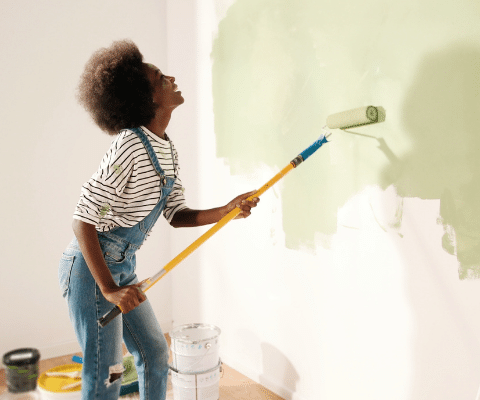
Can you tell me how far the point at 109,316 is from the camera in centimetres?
109

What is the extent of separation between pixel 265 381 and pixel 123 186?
1.22 m

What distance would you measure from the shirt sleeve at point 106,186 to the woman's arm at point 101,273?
3cm

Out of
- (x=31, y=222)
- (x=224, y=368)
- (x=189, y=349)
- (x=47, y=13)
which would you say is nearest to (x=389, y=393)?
(x=189, y=349)

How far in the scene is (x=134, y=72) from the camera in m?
1.34

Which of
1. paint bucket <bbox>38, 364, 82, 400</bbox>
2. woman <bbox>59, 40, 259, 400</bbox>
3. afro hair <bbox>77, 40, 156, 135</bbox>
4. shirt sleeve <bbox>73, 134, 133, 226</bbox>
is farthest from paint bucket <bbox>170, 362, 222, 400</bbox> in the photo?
afro hair <bbox>77, 40, 156, 135</bbox>

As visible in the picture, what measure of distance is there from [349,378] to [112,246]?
0.95m

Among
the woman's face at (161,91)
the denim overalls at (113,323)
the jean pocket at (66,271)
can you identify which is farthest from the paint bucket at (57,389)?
the woman's face at (161,91)

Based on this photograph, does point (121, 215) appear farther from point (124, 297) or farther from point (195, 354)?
point (195, 354)

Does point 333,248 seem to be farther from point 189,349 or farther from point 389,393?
point 189,349

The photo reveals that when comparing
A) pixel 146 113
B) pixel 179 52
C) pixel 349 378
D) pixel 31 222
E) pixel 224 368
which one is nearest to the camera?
pixel 146 113

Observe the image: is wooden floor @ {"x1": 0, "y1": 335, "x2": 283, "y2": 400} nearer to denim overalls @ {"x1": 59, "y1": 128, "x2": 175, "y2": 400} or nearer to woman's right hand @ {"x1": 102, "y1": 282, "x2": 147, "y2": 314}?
denim overalls @ {"x1": 59, "y1": 128, "x2": 175, "y2": 400}

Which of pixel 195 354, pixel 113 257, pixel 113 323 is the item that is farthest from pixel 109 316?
pixel 195 354

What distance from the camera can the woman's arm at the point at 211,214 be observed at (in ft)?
4.38

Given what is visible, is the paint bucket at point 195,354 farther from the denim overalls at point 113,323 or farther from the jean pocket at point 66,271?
the jean pocket at point 66,271
